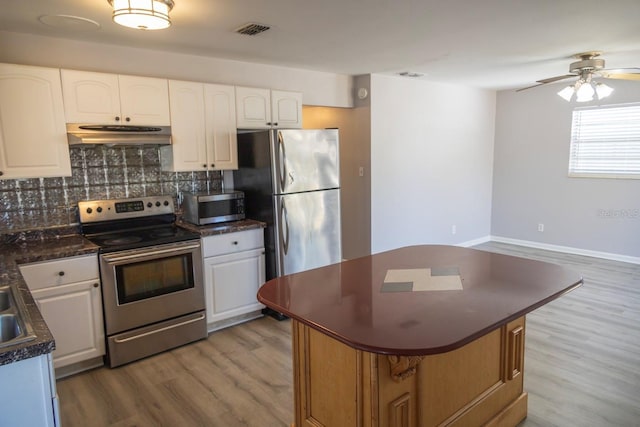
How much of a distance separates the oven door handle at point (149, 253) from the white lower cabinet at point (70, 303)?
104 millimetres

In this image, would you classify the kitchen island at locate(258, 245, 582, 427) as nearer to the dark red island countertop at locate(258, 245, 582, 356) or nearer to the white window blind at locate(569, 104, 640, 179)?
the dark red island countertop at locate(258, 245, 582, 356)

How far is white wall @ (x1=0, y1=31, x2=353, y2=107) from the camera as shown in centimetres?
298

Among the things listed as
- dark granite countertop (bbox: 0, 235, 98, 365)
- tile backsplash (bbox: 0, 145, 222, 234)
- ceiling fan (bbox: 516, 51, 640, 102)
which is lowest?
dark granite countertop (bbox: 0, 235, 98, 365)

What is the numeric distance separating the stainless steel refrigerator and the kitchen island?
1441 mm

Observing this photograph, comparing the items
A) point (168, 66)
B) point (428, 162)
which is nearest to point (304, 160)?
point (168, 66)

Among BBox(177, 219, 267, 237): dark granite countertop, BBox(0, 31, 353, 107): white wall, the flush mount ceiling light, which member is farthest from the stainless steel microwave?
the flush mount ceiling light

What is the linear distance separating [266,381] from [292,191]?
1.61 metres

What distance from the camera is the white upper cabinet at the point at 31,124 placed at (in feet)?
8.89

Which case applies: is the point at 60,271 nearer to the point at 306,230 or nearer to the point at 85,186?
the point at 85,186

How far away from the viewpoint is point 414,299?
1.82 metres

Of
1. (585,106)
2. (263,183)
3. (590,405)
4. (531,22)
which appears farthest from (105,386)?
(585,106)

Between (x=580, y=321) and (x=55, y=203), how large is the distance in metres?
4.44

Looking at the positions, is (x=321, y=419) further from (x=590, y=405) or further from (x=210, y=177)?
(x=210, y=177)

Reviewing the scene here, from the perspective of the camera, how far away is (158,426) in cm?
235
